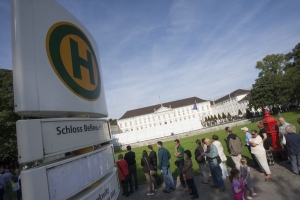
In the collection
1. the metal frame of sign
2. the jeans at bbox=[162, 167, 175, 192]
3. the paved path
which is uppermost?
the metal frame of sign

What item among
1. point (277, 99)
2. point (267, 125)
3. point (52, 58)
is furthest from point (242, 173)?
point (277, 99)

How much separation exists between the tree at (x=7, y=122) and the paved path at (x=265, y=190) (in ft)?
54.7

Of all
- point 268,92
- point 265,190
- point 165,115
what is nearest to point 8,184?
point 265,190

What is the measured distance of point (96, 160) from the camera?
2357 millimetres

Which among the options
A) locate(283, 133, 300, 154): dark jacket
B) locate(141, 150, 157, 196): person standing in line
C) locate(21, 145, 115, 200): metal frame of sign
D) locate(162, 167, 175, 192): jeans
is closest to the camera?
locate(21, 145, 115, 200): metal frame of sign

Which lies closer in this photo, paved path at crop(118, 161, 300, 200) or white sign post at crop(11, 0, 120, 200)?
white sign post at crop(11, 0, 120, 200)

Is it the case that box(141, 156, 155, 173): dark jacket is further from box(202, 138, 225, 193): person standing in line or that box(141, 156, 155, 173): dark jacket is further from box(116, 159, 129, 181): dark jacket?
box(202, 138, 225, 193): person standing in line

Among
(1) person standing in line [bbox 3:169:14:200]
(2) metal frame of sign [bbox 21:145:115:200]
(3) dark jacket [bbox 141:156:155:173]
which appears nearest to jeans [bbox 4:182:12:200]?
(1) person standing in line [bbox 3:169:14:200]

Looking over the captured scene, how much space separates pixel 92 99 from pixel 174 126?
36802 millimetres

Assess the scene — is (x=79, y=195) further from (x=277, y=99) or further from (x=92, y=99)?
(x=277, y=99)

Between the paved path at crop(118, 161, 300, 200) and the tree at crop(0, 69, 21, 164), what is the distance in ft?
54.7

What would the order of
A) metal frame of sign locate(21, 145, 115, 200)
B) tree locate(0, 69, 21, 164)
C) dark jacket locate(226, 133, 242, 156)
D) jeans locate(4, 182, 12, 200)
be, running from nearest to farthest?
1. metal frame of sign locate(21, 145, 115, 200)
2. dark jacket locate(226, 133, 242, 156)
3. jeans locate(4, 182, 12, 200)
4. tree locate(0, 69, 21, 164)

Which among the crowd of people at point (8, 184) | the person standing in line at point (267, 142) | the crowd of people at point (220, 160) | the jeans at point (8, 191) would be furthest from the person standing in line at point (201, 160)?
the jeans at point (8, 191)

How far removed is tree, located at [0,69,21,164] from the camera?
18.8 meters
